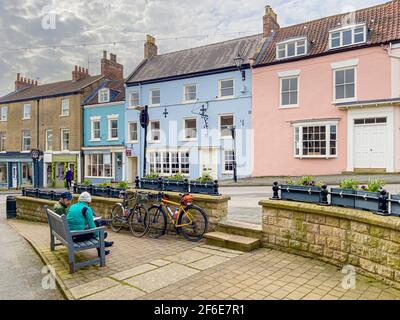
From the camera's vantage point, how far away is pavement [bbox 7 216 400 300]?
13.2 feet

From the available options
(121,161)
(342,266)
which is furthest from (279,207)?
(121,161)

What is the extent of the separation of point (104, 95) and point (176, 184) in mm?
23843

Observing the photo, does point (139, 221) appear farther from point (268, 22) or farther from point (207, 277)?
point (268, 22)

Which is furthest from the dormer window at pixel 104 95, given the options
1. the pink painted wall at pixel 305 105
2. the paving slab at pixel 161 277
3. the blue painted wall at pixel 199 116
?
the paving slab at pixel 161 277

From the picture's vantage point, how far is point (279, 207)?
570 centimetres

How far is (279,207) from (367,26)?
16839 mm

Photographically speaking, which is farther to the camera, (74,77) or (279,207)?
(74,77)

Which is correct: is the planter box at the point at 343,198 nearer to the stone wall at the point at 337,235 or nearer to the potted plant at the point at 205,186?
the stone wall at the point at 337,235

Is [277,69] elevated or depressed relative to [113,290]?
elevated

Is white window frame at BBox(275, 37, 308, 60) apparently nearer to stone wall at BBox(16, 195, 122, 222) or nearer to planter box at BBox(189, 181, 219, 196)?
planter box at BBox(189, 181, 219, 196)

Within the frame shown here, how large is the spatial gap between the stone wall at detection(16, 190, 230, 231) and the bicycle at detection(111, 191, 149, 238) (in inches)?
12.3

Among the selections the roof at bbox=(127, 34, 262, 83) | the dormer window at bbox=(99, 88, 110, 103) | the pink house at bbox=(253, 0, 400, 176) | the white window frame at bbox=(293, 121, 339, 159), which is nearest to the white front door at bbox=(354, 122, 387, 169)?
the pink house at bbox=(253, 0, 400, 176)

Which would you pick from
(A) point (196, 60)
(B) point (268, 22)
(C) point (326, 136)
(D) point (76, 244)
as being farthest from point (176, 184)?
(A) point (196, 60)
